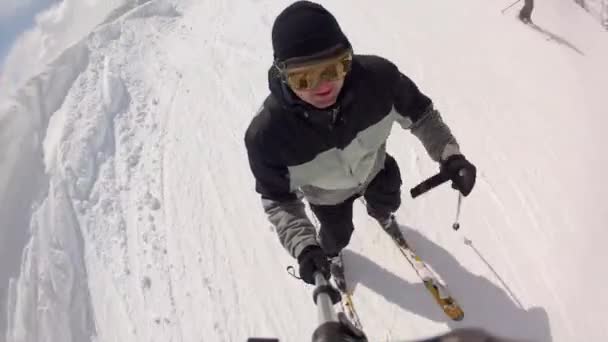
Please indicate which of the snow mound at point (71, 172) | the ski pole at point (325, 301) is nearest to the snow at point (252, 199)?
the snow mound at point (71, 172)

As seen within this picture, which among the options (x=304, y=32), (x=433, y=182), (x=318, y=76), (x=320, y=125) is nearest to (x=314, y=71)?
(x=318, y=76)

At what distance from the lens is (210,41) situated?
6660 mm

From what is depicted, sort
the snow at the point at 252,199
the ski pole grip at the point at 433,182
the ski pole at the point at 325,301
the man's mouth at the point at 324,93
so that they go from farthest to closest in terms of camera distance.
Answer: the snow at the point at 252,199 → the ski pole grip at the point at 433,182 → the man's mouth at the point at 324,93 → the ski pole at the point at 325,301

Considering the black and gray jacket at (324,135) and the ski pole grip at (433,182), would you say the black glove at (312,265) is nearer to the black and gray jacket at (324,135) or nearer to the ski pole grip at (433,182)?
the black and gray jacket at (324,135)

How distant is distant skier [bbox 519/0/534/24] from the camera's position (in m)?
6.11

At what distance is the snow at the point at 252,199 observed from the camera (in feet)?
11.4

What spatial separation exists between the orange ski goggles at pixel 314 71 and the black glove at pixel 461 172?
863mm

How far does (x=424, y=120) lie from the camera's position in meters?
2.67

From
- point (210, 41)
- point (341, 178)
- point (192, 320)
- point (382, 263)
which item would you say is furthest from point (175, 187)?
point (210, 41)

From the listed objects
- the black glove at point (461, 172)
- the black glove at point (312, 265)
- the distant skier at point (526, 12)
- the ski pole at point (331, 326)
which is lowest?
the ski pole at point (331, 326)

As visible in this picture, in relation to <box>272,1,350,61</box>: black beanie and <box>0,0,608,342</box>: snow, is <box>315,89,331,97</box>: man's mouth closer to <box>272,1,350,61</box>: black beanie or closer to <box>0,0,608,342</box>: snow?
<box>272,1,350,61</box>: black beanie

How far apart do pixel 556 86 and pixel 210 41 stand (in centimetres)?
399

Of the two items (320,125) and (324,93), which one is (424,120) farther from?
(324,93)

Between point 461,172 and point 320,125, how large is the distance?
78 centimetres
